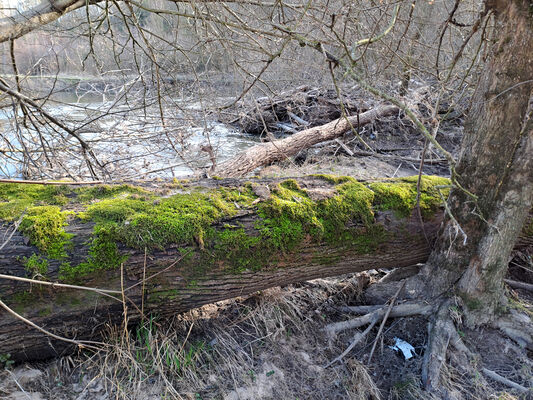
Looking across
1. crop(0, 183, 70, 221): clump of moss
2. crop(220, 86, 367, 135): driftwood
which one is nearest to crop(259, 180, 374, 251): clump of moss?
crop(0, 183, 70, 221): clump of moss

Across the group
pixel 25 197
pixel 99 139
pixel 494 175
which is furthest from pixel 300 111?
pixel 25 197

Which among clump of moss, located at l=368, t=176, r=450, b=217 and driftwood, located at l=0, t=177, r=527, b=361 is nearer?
driftwood, located at l=0, t=177, r=527, b=361

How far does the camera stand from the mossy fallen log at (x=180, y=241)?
2197 mm

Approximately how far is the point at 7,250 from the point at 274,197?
1.75 meters

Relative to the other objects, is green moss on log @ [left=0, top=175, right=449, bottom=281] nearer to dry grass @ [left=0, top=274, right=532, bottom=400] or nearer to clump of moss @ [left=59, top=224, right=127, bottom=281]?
clump of moss @ [left=59, top=224, right=127, bottom=281]

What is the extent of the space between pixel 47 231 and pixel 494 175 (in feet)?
10.1

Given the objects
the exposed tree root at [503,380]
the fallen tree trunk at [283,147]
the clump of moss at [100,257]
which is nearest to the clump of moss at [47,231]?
the clump of moss at [100,257]

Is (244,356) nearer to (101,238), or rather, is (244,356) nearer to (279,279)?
(279,279)

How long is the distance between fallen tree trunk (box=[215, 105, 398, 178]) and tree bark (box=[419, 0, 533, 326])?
2811 millimetres

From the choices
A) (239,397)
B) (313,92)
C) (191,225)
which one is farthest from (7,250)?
(313,92)

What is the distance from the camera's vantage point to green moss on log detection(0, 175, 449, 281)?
2.28 meters

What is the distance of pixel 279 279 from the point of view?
9.33 feet

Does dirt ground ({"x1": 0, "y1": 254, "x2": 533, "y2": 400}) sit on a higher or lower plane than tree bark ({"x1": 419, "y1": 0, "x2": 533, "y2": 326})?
lower

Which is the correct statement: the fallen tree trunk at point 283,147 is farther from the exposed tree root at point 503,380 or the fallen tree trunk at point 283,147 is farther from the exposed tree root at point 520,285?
the exposed tree root at point 503,380
